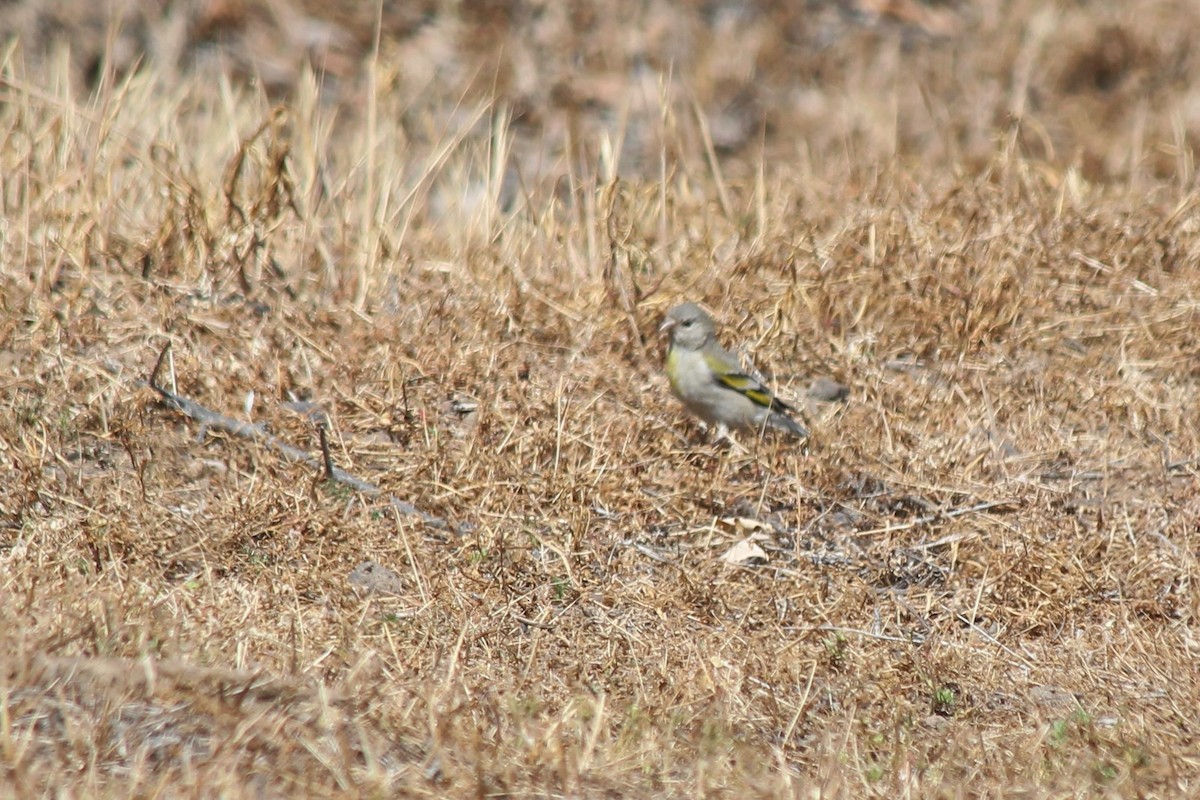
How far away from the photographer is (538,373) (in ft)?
18.1

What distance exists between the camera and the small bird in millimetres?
5164

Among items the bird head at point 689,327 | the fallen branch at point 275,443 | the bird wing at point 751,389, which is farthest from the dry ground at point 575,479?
the bird head at point 689,327

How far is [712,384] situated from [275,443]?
154 cm

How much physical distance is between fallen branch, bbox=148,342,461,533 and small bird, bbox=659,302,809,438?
3.38ft

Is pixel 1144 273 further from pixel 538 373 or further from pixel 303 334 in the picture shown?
pixel 303 334

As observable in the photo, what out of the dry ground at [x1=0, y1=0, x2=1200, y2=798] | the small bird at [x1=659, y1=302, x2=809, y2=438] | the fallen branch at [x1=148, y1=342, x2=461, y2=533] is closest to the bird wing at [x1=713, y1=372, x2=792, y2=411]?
the small bird at [x1=659, y1=302, x2=809, y2=438]

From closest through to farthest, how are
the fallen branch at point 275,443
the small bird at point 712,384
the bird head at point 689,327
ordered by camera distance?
the fallen branch at point 275,443 < the small bird at point 712,384 < the bird head at point 689,327

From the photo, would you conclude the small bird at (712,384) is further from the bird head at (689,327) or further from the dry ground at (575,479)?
the dry ground at (575,479)

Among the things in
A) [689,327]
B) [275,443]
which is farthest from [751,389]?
[275,443]

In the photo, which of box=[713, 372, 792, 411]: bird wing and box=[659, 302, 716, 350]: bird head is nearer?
box=[713, 372, 792, 411]: bird wing

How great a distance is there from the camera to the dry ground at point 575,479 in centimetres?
346

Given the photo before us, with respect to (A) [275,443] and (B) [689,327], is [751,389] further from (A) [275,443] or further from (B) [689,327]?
(A) [275,443]

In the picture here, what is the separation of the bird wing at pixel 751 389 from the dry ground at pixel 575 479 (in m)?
0.16

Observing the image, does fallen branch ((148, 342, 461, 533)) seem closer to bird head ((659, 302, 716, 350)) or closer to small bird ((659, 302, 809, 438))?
small bird ((659, 302, 809, 438))
